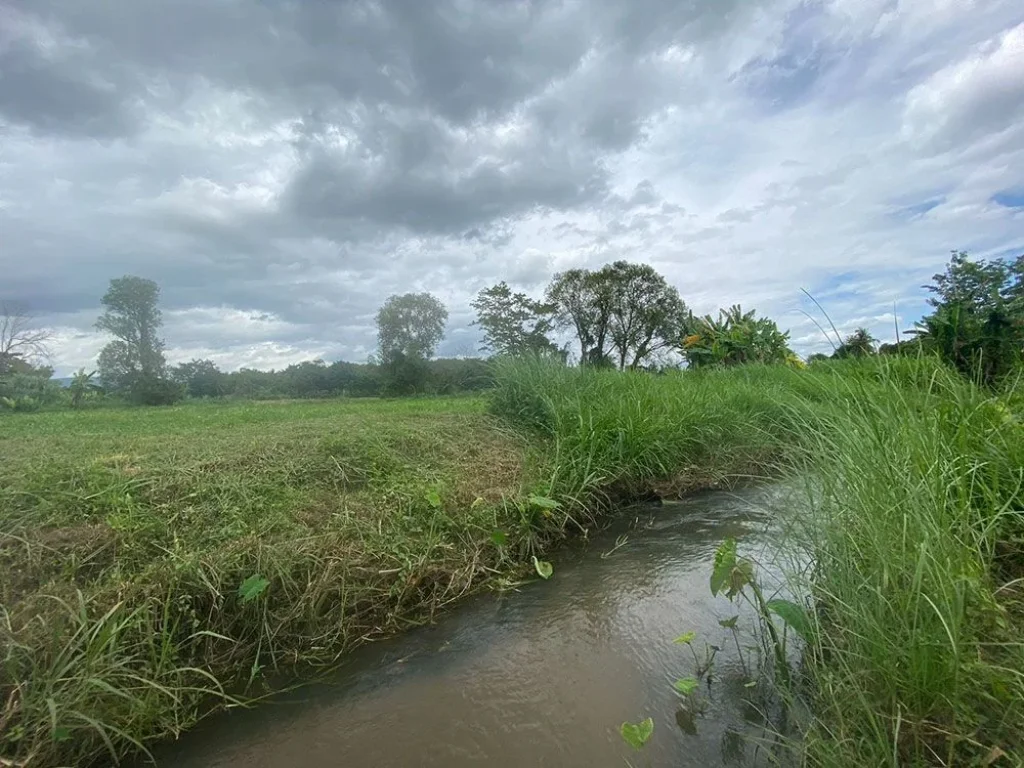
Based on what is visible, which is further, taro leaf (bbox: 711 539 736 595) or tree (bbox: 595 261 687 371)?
tree (bbox: 595 261 687 371)

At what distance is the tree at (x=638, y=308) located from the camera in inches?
860

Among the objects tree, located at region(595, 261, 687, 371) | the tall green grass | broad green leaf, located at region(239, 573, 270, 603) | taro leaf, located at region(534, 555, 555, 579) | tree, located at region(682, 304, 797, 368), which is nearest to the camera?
the tall green grass

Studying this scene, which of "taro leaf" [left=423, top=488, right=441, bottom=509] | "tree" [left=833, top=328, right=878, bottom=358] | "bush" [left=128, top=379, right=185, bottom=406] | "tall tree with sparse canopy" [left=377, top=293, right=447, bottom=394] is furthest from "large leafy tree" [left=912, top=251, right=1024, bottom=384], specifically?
"bush" [left=128, top=379, right=185, bottom=406]

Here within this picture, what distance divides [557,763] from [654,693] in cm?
53

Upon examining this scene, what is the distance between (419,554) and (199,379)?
1768cm

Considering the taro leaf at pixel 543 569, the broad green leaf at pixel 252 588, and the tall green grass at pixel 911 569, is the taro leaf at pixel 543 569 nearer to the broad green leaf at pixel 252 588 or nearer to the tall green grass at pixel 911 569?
the tall green grass at pixel 911 569

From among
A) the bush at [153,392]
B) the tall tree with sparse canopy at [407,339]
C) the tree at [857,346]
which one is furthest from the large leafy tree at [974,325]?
the bush at [153,392]

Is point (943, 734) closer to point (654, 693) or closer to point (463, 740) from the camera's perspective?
point (654, 693)

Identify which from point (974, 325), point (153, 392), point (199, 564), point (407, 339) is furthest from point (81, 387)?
point (974, 325)

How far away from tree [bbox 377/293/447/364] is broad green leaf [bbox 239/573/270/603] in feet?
47.1

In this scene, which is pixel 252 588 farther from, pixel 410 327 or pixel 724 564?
pixel 410 327

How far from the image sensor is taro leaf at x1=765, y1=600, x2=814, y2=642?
188cm

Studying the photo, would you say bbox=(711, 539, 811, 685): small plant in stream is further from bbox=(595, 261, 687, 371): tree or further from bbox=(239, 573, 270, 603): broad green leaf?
bbox=(595, 261, 687, 371): tree

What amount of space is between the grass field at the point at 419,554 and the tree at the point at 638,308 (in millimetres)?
17862
